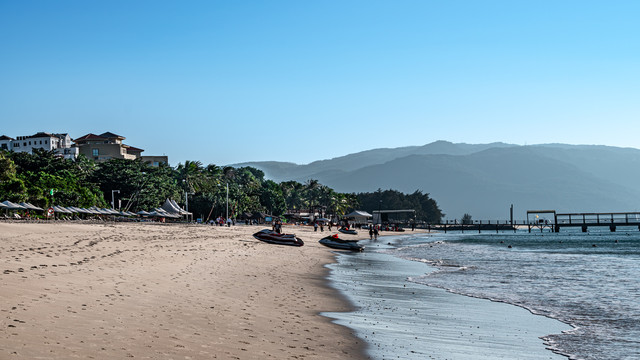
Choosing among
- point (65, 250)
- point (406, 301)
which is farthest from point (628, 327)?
point (65, 250)

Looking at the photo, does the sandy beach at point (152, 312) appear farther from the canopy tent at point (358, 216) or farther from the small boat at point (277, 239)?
the canopy tent at point (358, 216)

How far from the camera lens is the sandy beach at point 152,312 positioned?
307 inches

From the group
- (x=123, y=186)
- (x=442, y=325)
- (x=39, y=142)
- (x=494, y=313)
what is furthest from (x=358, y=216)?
(x=442, y=325)

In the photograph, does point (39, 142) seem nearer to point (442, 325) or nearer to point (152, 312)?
point (152, 312)

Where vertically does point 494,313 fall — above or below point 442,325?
below

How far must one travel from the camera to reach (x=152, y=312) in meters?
10.6

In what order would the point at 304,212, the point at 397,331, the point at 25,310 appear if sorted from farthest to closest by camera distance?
the point at 304,212 < the point at 397,331 < the point at 25,310

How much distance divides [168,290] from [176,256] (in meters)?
10.8

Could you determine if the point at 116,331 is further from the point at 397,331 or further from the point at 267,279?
the point at 267,279

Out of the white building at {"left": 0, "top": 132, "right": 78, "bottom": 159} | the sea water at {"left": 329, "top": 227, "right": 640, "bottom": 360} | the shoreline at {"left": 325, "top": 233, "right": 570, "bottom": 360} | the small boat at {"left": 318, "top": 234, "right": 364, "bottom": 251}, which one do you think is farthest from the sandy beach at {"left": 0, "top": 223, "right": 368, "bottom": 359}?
the white building at {"left": 0, "top": 132, "right": 78, "bottom": 159}

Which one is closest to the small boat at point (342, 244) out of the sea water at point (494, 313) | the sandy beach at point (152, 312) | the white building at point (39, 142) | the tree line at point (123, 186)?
the sea water at point (494, 313)

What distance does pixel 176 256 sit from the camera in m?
24.3

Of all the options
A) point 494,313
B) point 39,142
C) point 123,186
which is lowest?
point 494,313

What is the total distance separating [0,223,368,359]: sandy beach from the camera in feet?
25.6
